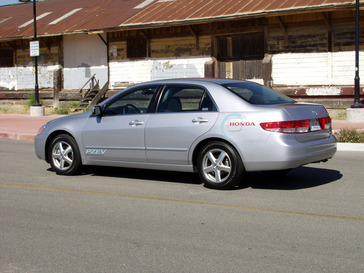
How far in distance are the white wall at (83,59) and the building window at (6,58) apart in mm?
4023

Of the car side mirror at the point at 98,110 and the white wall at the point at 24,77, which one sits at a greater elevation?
the white wall at the point at 24,77

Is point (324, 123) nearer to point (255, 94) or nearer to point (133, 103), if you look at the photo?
point (255, 94)

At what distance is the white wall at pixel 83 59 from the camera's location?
29.2 meters

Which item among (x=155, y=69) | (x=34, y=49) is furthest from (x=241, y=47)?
(x=34, y=49)

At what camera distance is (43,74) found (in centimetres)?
3130

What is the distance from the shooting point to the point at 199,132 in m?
7.97

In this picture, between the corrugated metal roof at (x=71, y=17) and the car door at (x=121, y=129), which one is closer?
the car door at (x=121, y=129)

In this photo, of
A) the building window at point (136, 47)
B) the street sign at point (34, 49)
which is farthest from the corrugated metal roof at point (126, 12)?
the street sign at point (34, 49)

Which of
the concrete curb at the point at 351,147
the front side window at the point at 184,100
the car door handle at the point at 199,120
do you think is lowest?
Result: the concrete curb at the point at 351,147

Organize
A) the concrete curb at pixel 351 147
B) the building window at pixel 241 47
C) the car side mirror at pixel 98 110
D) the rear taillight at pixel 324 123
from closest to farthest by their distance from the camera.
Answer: the rear taillight at pixel 324 123 → the car side mirror at pixel 98 110 → the concrete curb at pixel 351 147 → the building window at pixel 241 47

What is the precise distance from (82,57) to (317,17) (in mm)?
13388

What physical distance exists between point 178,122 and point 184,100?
0.41 meters

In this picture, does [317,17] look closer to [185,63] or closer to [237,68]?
[237,68]

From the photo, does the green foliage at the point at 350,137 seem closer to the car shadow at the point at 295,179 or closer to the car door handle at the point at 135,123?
the car shadow at the point at 295,179
